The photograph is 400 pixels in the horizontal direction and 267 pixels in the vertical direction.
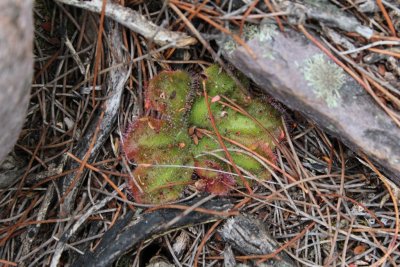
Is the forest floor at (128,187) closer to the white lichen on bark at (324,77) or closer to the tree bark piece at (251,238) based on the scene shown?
the tree bark piece at (251,238)

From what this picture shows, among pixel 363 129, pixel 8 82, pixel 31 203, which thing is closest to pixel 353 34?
pixel 363 129

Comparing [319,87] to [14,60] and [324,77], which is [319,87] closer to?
[324,77]

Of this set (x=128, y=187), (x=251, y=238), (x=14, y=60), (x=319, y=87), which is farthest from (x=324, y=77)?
(x=14, y=60)

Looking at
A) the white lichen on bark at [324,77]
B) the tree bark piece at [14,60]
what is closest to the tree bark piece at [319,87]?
the white lichen on bark at [324,77]

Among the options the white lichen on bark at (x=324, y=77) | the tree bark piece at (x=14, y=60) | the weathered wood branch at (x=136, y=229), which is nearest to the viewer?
the tree bark piece at (x=14, y=60)

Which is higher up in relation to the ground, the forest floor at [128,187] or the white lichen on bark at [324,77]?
the white lichen on bark at [324,77]

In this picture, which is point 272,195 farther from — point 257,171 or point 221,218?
Result: point 221,218

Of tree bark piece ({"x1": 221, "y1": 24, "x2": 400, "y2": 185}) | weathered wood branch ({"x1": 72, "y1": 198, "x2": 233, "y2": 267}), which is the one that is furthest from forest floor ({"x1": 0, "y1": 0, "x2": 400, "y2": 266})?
tree bark piece ({"x1": 221, "y1": 24, "x2": 400, "y2": 185})
